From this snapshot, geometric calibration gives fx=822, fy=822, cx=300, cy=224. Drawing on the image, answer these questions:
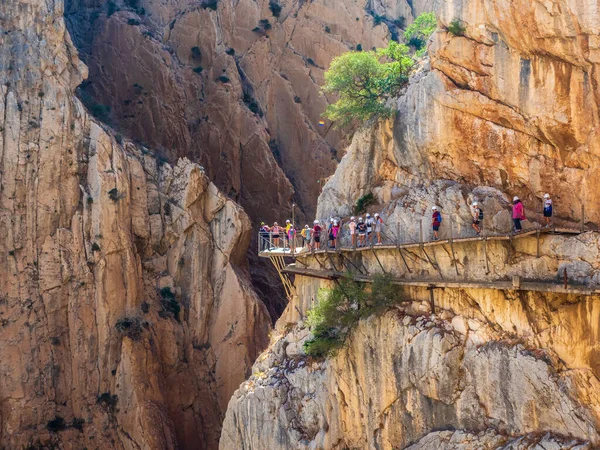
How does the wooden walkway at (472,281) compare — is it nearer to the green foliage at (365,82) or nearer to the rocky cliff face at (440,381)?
the rocky cliff face at (440,381)

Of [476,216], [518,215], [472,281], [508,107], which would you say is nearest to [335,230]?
[476,216]

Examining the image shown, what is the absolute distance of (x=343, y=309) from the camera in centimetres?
2697

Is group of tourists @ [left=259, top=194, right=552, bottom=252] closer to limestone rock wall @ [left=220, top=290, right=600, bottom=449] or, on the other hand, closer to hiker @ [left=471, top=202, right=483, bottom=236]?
hiker @ [left=471, top=202, right=483, bottom=236]

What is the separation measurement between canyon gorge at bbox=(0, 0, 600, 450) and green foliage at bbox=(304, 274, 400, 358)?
37 centimetres

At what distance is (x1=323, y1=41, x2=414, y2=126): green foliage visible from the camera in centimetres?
2827

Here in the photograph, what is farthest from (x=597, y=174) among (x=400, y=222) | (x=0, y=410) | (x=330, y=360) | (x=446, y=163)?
(x=0, y=410)

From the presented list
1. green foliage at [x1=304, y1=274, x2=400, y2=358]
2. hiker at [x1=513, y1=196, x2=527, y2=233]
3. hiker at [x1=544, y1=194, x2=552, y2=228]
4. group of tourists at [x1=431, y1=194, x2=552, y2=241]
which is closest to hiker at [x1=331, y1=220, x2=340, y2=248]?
green foliage at [x1=304, y1=274, x2=400, y2=358]

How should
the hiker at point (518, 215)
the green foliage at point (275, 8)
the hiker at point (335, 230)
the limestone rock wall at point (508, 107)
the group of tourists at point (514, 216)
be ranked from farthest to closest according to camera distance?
1. the green foliage at point (275, 8)
2. the hiker at point (335, 230)
3. the hiker at point (518, 215)
4. the group of tourists at point (514, 216)
5. the limestone rock wall at point (508, 107)

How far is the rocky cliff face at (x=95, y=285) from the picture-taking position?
1479 inches

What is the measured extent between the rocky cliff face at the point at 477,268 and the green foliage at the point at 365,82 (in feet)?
2.56

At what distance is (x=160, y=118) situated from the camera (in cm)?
4612

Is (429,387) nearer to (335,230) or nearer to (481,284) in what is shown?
(481,284)

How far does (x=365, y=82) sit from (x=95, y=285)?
1711 cm

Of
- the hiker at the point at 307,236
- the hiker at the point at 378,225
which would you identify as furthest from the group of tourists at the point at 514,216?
the hiker at the point at 307,236
